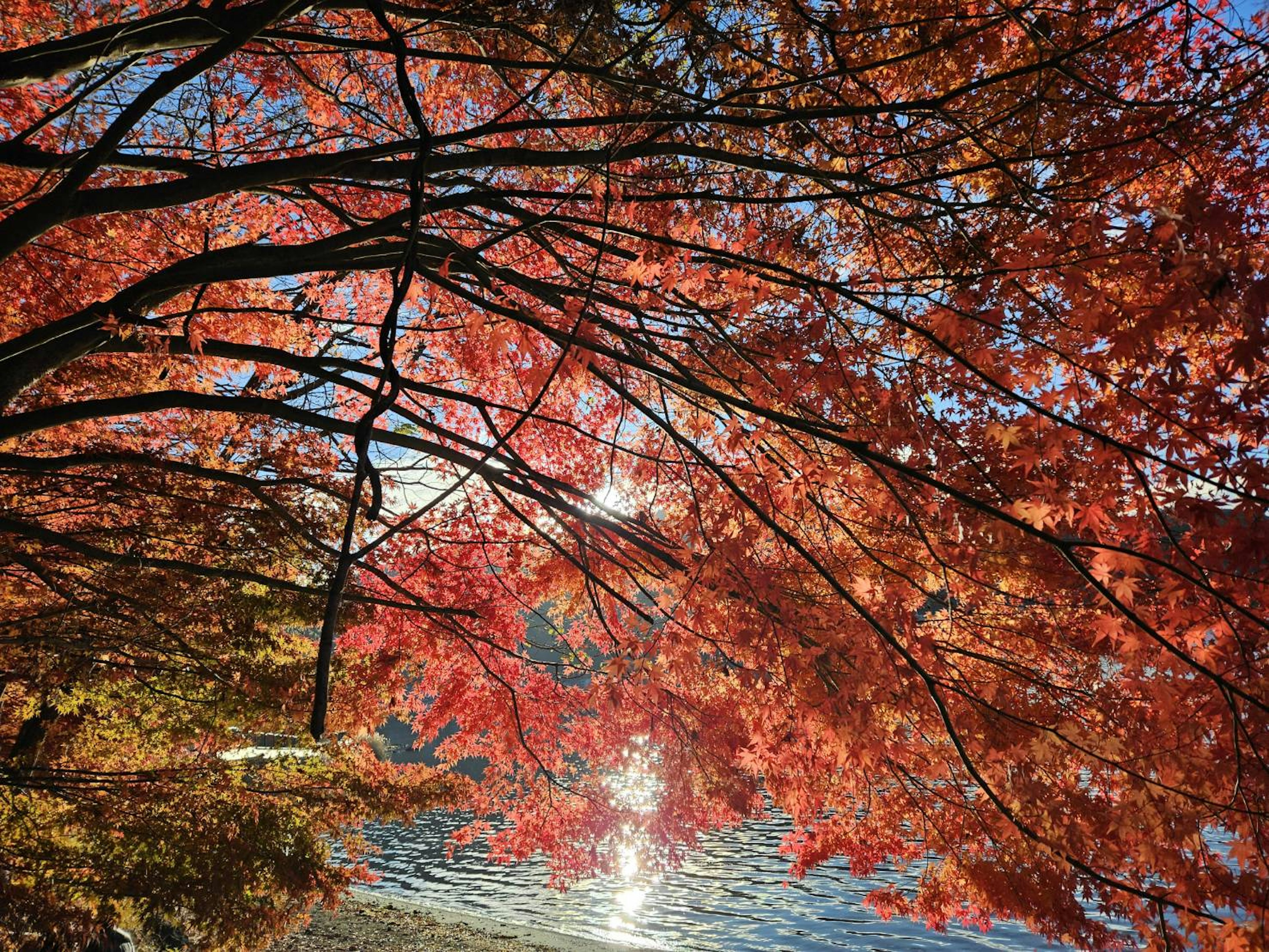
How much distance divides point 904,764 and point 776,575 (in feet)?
5.00

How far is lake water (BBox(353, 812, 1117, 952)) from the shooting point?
1538 centimetres

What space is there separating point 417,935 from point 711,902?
25.6 feet

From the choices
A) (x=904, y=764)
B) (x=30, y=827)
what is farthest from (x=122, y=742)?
(x=904, y=764)

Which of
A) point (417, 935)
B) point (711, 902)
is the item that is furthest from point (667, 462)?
point (711, 902)

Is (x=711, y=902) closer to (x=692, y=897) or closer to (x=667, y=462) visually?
(x=692, y=897)

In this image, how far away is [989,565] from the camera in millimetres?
5645

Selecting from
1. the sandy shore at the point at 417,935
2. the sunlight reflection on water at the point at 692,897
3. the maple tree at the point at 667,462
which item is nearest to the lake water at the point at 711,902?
the sunlight reflection on water at the point at 692,897

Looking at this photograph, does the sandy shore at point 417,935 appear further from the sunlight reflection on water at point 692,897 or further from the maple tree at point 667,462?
the maple tree at point 667,462

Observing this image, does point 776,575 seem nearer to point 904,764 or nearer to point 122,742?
point 904,764

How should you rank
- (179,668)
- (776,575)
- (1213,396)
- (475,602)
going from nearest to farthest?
(1213,396)
(776,575)
(179,668)
(475,602)

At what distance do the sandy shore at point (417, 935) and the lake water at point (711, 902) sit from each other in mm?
913

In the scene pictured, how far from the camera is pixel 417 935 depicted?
15.9 meters

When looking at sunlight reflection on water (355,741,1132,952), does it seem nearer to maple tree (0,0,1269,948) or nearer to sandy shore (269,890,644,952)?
sandy shore (269,890,644,952)

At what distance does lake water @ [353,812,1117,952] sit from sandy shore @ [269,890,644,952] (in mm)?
913
